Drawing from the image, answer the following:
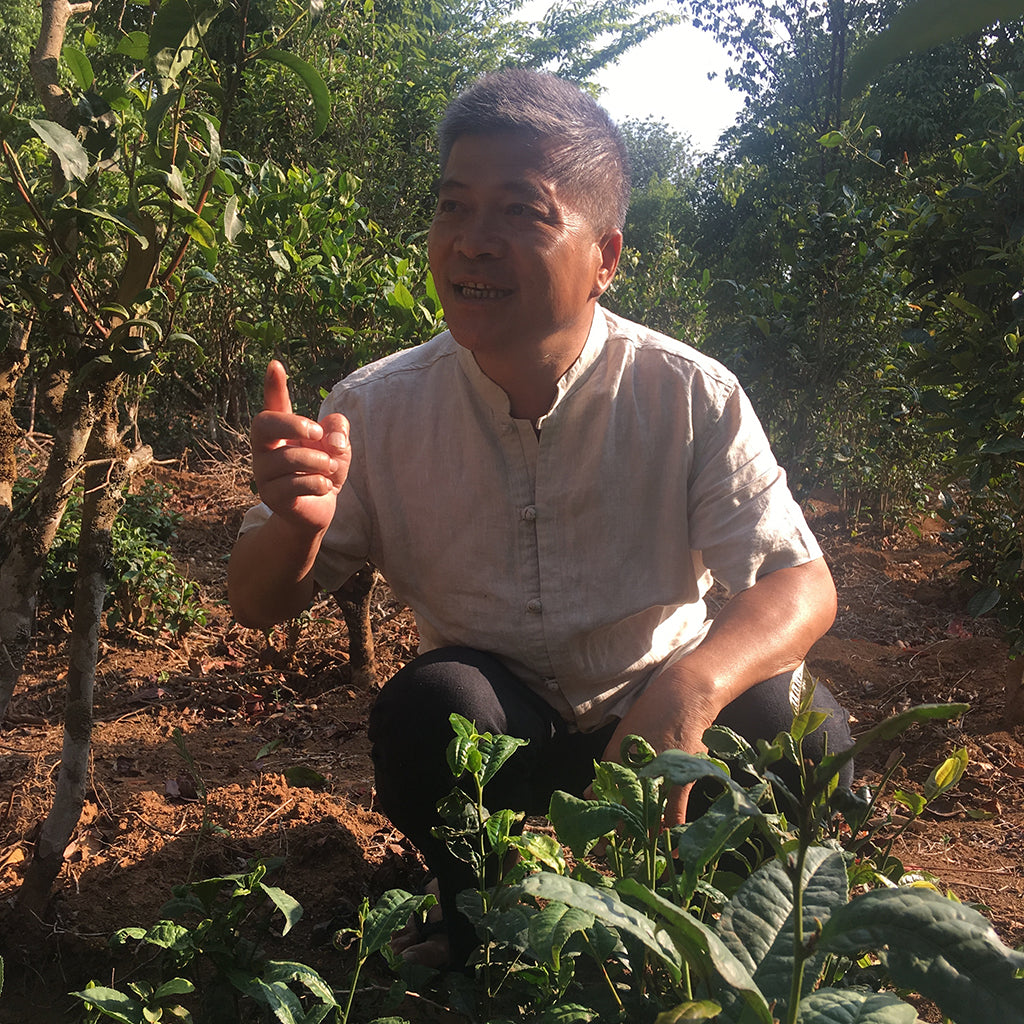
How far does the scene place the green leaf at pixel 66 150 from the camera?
138 centimetres

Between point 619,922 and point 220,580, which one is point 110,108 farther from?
point 220,580

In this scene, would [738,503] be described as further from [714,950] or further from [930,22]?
[930,22]

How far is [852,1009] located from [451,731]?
0.98 m

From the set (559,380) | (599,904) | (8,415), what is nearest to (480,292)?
(559,380)

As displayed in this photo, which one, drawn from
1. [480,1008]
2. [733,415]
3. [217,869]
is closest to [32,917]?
[217,869]

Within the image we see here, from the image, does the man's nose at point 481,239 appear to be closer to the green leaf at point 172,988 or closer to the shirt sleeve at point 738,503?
the shirt sleeve at point 738,503

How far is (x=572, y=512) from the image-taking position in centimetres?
204

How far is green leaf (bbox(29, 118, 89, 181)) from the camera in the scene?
1375mm

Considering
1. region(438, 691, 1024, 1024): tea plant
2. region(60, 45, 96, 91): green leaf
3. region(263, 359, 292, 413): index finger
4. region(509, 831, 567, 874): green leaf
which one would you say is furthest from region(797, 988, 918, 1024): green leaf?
region(60, 45, 96, 91): green leaf

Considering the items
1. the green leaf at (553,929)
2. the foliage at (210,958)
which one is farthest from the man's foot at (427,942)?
the green leaf at (553,929)

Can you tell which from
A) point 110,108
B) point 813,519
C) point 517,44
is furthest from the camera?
point 517,44

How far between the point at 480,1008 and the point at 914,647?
3364 millimetres

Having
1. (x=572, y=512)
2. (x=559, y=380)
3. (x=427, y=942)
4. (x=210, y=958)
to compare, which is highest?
(x=559, y=380)

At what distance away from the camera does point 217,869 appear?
7.20 ft
